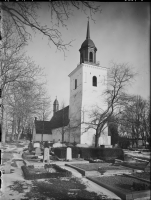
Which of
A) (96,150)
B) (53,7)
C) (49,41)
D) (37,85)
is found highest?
(53,7)

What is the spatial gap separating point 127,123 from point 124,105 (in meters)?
1.65

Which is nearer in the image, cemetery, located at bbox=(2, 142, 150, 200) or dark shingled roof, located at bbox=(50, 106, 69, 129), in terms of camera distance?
cemetery, located at bbox=(2, 142, 150, 200)

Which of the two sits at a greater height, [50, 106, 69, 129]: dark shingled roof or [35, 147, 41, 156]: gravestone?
[50, 106, 69, 129]: dark shingled roof

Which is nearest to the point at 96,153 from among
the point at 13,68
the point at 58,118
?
the point at 58,118

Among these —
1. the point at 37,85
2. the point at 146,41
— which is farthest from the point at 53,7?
the point at 146,41

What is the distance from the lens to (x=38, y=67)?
2.77 m

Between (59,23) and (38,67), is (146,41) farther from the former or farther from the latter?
(38,67)

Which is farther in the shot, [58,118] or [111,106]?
[111,106]

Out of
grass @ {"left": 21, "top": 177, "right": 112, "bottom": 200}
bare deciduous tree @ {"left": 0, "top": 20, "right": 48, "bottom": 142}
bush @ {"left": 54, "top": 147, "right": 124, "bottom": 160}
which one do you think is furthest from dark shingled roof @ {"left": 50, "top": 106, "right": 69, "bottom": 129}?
bush @ {"left": 54, "top": 147, "right": 124, "bottom": 160}

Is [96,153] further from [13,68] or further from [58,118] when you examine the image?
[13,68]

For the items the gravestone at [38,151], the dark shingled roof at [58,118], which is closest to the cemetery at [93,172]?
the gravestone at [38,151]

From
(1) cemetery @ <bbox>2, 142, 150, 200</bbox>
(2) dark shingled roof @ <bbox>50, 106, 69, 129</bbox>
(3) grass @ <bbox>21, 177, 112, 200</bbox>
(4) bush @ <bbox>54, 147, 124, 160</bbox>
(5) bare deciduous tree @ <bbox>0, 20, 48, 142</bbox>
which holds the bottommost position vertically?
(4) bush @ <bbox>54, 147, 124, 160</bbox>

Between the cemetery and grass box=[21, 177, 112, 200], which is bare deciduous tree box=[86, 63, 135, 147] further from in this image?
grass box=[21, 177, 112, 200]

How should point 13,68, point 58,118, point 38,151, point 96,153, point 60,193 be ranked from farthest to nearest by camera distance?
1. point 96,153
2. point 38,151
3. point 58,118
4. point 60,193
5. point 13,68
